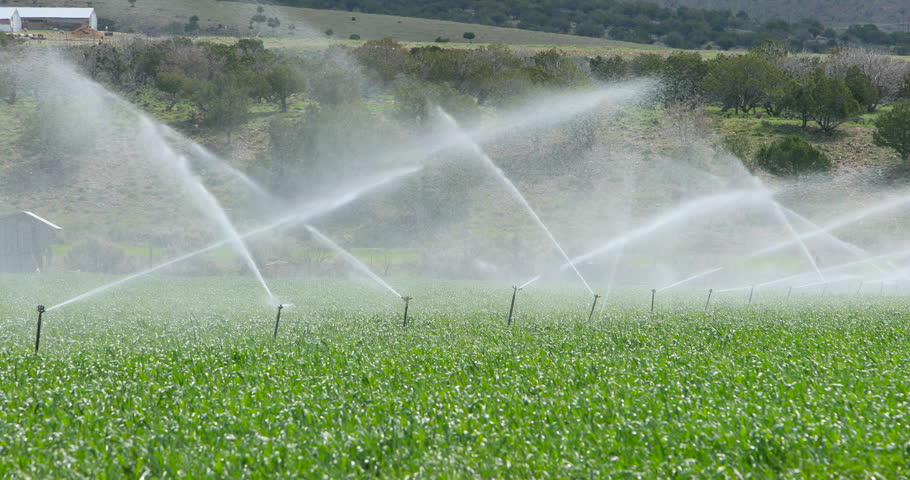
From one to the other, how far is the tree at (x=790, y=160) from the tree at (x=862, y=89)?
75.6 feet

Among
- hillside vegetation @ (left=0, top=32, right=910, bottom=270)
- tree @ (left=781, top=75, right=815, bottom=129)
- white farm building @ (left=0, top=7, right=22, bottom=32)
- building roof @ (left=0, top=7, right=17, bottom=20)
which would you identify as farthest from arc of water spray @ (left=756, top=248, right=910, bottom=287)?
building roof @ (left=0, top=7, right=17, bottom=20)

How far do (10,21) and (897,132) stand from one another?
14506 cm

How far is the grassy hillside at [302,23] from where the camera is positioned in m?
171

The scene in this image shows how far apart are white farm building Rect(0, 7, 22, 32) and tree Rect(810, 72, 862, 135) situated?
133 meters

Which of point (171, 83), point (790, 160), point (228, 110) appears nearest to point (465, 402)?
point (790, 160)

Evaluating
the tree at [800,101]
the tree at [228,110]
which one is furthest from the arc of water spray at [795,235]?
the tree at [228,110]

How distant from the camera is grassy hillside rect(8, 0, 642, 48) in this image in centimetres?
17125

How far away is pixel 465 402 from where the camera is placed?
10688 millimetres

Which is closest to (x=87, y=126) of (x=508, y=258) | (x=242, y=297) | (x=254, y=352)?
(x=508, y=258)

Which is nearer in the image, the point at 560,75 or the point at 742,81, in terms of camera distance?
the point at 560,75

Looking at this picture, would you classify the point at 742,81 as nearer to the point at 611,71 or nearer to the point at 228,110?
the point at 611,71

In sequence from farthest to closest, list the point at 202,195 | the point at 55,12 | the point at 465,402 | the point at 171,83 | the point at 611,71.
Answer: the point at 55,12 → the point at 611,71 → the point at 171,83 → the point at 202,195 → the point at 465,402

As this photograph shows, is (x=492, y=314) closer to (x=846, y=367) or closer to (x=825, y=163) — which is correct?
(x=846, y=367)

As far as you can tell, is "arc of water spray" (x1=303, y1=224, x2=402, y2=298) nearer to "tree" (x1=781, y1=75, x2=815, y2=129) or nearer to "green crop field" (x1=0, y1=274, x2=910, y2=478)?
"green crop field" (x1=0, y1=274, x2=910, y2=478)
